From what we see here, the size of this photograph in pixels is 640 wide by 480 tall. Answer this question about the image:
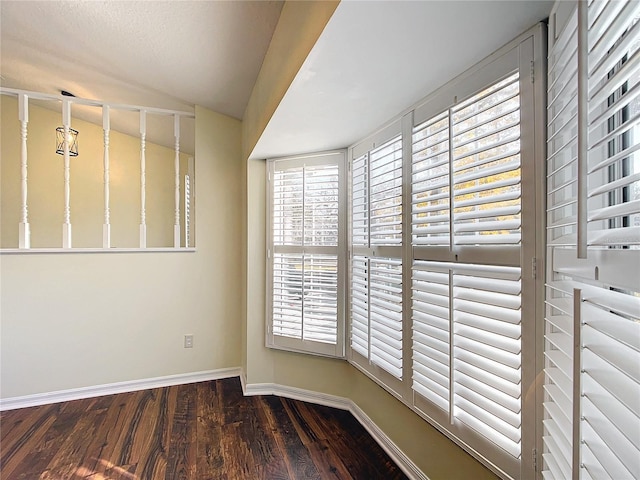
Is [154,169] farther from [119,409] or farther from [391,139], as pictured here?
[391,139]

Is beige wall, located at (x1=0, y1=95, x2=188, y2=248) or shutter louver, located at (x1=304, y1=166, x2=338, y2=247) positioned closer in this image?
shutter louver, located at (x1=304, y1=166, x2=338, y2=247)

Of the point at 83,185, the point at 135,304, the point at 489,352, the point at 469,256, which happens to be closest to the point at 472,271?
the point at 469,256

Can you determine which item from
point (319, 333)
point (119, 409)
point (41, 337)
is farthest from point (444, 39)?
point (41, 337)

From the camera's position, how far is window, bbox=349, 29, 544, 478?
1197 millimetres

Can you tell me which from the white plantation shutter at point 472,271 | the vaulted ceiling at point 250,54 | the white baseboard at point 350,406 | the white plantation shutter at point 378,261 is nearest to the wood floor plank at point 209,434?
the white baseboard at point 350,406

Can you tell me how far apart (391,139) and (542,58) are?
92 cm

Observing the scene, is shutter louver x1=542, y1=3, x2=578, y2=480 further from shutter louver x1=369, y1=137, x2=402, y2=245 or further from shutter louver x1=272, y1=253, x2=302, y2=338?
shutter louver x1=272, y1=253, x2=302, y2=338

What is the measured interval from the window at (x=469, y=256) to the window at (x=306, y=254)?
62 centimetres

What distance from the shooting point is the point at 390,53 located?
1281mm

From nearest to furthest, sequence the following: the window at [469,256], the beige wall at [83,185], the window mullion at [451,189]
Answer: the window at [469,256], the window mullion at [451,189], the beige wall at [83,185]

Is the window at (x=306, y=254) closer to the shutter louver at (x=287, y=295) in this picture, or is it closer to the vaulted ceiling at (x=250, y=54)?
the shutter louver at (x=287, y=295)

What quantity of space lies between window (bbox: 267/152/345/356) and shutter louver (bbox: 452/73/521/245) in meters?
1.24

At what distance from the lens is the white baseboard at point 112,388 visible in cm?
282

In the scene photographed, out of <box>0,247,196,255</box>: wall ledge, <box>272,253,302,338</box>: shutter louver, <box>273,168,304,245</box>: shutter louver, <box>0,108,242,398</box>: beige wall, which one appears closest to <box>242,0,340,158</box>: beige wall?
<box>273,168,304,245</box>: shutter louver
